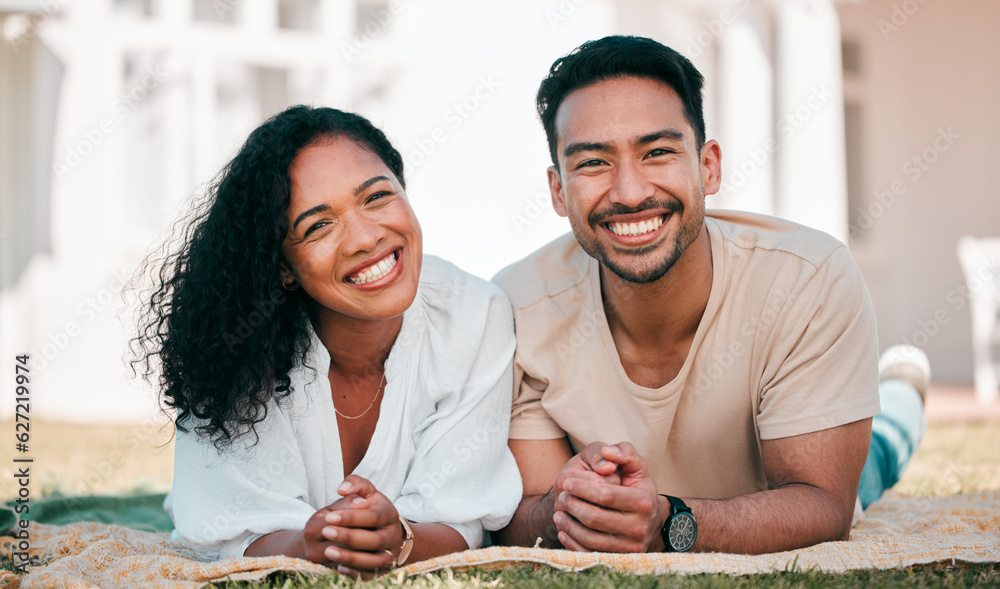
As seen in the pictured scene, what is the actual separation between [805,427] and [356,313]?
1534 millimetres

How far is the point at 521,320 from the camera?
3402 millimetres

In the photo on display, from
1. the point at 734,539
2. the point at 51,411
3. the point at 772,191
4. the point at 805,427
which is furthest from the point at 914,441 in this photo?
the point at 51,411

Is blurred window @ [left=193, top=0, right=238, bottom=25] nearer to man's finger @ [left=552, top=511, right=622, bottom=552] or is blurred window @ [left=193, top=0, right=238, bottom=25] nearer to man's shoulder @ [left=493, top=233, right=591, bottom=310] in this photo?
man's shoulder @ [left=493, top=233, right=591, bottom=310]

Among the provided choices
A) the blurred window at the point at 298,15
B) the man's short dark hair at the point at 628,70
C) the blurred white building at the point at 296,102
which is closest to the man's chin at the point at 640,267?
the man's short dark hair at the point at 628,70

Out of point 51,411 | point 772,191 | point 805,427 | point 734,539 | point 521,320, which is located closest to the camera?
point 734,539

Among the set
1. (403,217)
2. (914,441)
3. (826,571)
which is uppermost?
(403,217)

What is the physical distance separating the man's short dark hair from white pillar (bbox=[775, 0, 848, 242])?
20.2ft

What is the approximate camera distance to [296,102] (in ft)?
28.6

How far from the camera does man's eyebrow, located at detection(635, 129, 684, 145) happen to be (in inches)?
120

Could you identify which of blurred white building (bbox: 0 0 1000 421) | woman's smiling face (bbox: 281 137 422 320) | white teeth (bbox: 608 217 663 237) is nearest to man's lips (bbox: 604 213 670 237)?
white teeth (bbox: 608 217 663 237)

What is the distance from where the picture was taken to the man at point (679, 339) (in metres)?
2.86

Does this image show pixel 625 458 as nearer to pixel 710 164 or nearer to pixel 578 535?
pixel 578 535

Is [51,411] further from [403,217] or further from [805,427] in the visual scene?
[805,427]

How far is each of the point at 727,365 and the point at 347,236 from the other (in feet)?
4.60
